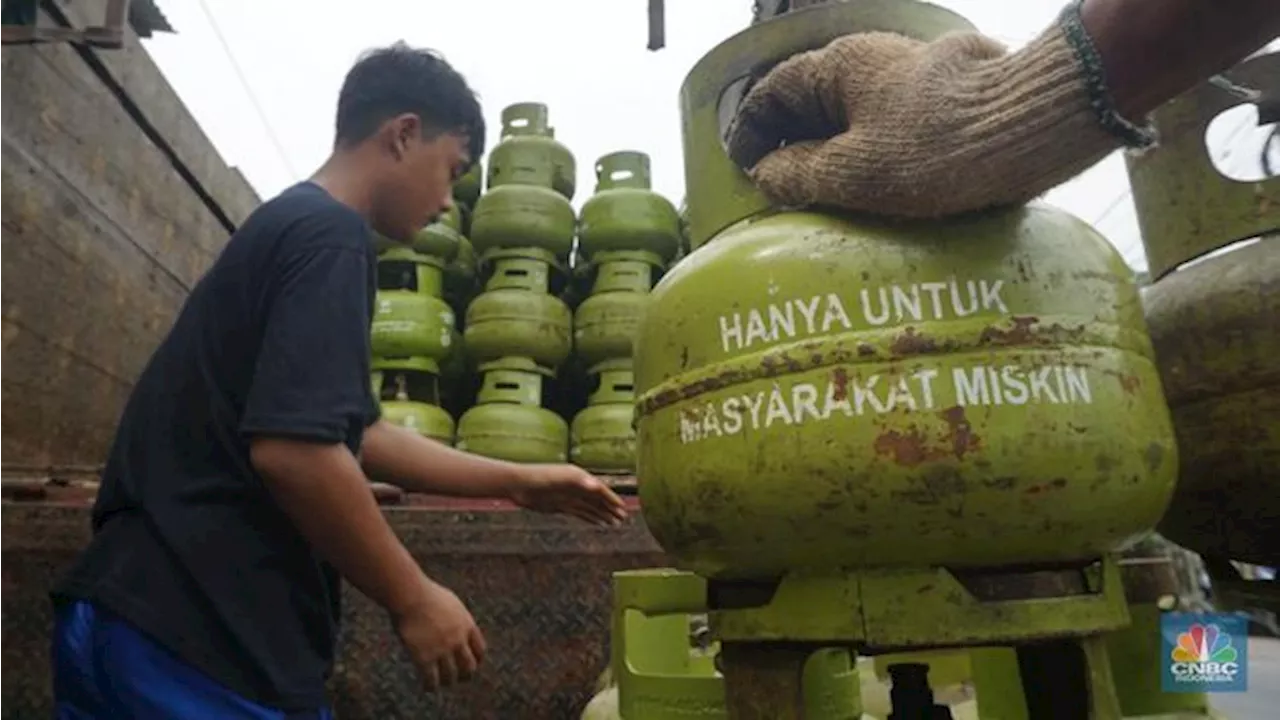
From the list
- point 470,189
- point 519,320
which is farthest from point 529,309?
point 470,189

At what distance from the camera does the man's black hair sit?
4.50 feet

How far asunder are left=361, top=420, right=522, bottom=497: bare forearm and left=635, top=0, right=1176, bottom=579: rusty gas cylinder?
0.51 m

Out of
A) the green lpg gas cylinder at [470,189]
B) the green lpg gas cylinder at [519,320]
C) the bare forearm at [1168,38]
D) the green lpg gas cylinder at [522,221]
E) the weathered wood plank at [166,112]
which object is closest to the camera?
the bare forearm at [1168,38]

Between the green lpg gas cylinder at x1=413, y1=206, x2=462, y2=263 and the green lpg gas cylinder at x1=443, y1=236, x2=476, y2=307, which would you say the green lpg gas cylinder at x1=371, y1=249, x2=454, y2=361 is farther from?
the green lpg gas cylinder at x1=443, y1=236, x2=476, y2=307

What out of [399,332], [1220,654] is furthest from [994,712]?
[399,332]

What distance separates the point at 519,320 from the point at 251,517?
249 centimetres

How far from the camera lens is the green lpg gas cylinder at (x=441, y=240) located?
3779mm

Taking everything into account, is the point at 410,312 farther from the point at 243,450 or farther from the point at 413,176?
the point at 243,450

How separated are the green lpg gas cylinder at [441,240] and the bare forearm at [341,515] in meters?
2.77

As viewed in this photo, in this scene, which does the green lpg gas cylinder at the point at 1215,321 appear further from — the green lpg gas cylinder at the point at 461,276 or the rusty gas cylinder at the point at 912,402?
the green lpg gas cylinder at the point at 461,276

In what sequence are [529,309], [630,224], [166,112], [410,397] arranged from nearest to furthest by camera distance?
[166,112], [529,309], [410,397], [630,224]

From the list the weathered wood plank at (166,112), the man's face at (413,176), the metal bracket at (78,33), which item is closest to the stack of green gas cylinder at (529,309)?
the weathered wood plank at (166,112)

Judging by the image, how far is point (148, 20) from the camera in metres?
3.94

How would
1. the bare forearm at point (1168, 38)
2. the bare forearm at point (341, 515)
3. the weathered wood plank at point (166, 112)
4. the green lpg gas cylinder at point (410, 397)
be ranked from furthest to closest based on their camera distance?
the green lpg gas cylinder at point (410, 397), the weathered wood plank at point (166, 112), the bare forearm at point (341, 515), the bare forearm at point (1168, 38)
